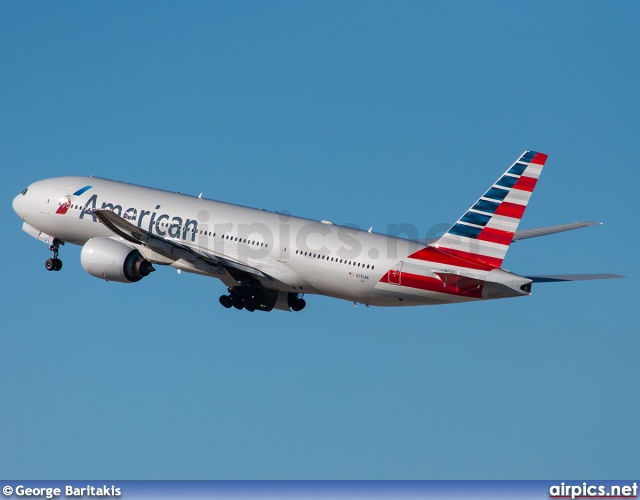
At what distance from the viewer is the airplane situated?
5438 cm

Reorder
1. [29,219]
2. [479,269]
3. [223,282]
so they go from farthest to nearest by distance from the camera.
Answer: [29,219]
[223,282]
[479,269]

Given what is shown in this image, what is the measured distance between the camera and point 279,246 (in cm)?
6003

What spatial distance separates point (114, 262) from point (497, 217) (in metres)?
18.0

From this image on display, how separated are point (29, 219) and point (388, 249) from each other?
69.2 ft

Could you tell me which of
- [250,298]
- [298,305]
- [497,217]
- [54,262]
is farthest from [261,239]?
[54,262]

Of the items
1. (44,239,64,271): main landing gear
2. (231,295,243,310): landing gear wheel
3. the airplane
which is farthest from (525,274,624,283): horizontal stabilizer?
(44,239,64,271): main landing gear

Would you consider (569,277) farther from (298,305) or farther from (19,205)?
(19,205)

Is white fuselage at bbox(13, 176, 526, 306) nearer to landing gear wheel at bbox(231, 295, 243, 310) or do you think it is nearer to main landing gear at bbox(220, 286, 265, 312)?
main landing gear at bbox(220, 286, 265, 312)

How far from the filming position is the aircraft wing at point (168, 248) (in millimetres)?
59312

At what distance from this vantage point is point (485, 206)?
5453cm

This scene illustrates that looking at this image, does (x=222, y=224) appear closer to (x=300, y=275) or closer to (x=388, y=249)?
(x=300, y=275)

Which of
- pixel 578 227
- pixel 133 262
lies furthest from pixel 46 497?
pixel 578 227
